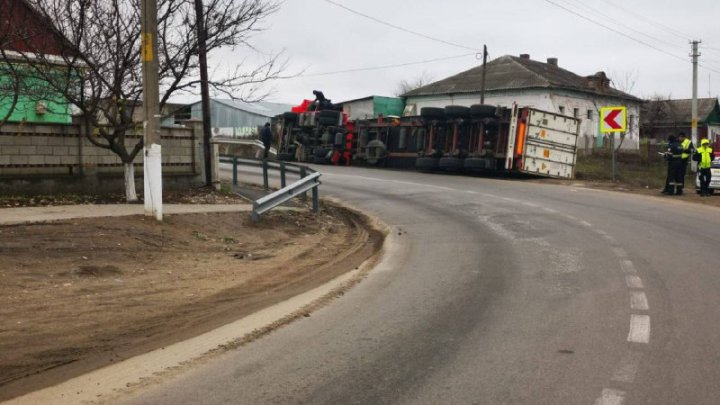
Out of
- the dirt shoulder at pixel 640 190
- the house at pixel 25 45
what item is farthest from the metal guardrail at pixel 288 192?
the dirt shoulder at pixel 640 190

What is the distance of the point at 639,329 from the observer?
5.95 meters

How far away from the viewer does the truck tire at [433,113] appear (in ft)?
82.9

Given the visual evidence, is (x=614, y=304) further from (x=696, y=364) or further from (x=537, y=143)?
(x=537, y=143)

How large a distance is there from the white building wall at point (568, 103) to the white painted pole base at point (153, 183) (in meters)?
35.3

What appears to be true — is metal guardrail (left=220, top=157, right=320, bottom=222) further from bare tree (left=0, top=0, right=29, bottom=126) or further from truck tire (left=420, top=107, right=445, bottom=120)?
truck tire (left=420, top=107, right=445, bottom=120)

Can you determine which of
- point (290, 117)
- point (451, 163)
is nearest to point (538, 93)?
point (290, 117)

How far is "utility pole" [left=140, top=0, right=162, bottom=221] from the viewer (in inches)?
452

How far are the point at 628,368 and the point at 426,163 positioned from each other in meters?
21.0

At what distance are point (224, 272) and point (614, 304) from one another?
16.1ft

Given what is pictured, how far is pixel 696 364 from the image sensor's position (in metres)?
5.05

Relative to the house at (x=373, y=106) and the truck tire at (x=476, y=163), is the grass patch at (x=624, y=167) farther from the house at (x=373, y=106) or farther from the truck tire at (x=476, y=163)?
the house at (x=373, y=106)

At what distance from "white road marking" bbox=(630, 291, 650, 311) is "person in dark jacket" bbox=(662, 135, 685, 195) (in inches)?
507

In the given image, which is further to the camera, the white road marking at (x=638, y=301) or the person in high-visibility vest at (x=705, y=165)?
the person in high-visibility vest at (x=705, y=165)

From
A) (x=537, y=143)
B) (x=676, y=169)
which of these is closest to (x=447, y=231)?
(x=676, y=169)
